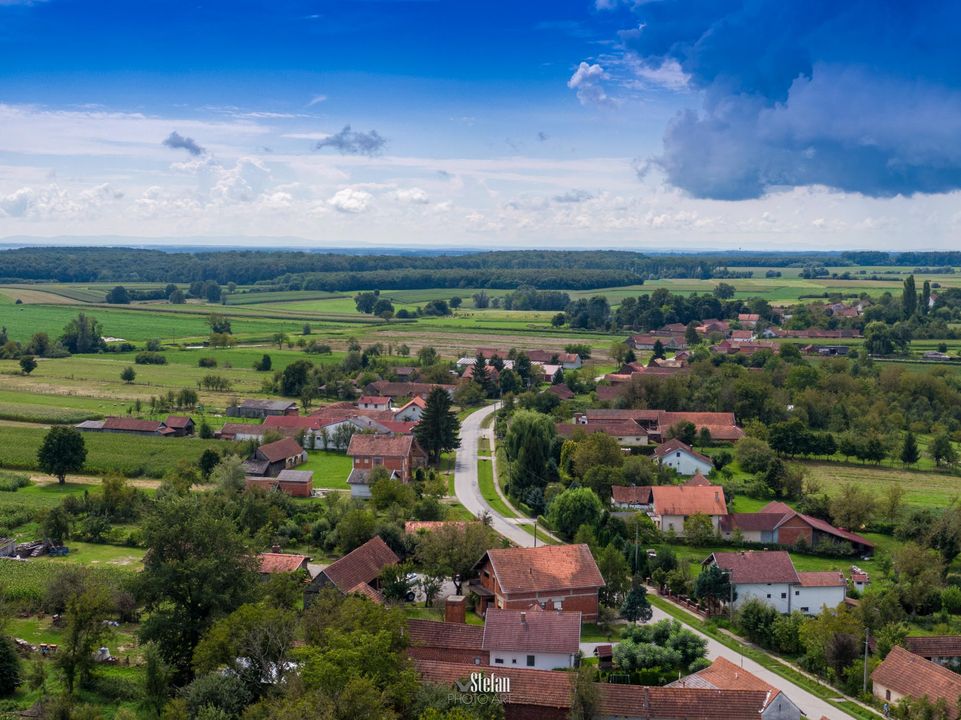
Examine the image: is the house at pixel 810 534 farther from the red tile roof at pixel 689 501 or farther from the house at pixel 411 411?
the house at pixel 411 411

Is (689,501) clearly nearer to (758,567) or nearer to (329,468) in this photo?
(758,567)

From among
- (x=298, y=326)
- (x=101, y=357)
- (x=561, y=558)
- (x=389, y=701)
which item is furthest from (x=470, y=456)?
(x=298, y=326)

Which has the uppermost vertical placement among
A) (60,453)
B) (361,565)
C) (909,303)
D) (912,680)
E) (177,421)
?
(909,303)

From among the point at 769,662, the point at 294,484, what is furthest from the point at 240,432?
the point at 769,662

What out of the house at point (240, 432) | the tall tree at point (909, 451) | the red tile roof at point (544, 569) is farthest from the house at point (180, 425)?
the tall tree at point (909, 451)

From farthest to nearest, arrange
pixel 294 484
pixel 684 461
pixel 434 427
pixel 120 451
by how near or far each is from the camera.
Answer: pixel 434 427
pixel 120 451
pixel 684 461
pixel 294 484

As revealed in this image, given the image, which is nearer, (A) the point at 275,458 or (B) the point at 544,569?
(B) the point at 544,569

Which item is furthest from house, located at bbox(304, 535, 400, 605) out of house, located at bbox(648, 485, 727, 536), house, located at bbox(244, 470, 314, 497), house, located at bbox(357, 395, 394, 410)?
house, located at bbox(357, 395, 394, 410)
